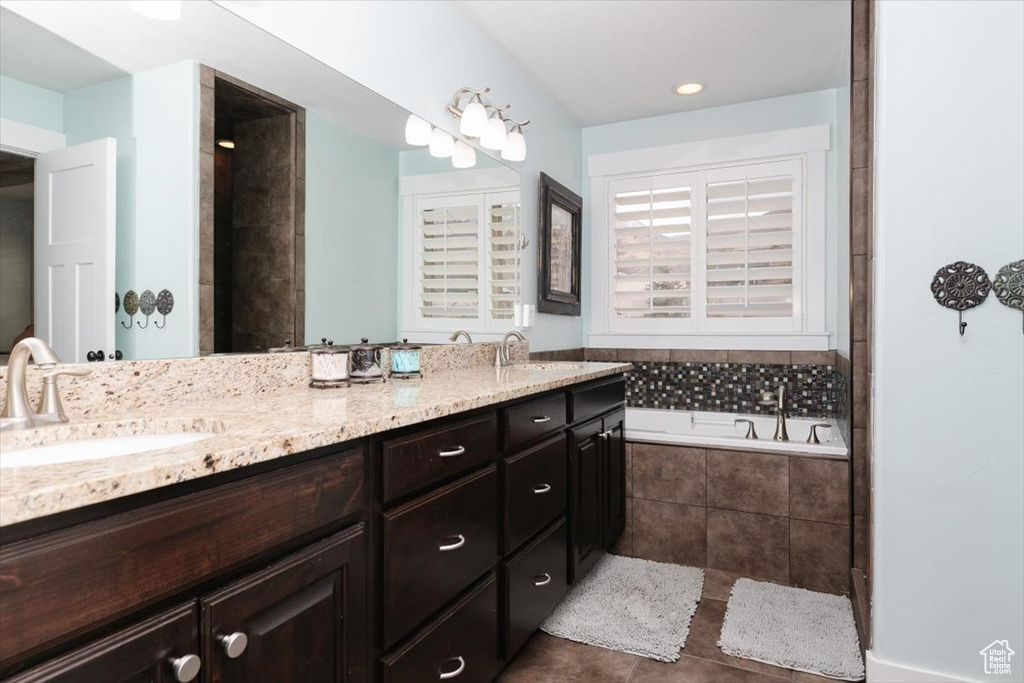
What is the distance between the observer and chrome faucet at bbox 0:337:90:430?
3.37 feet

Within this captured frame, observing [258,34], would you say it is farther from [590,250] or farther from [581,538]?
[590,250]

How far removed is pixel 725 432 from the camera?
3.57 metres

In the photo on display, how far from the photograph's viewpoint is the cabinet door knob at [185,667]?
31.5 inches

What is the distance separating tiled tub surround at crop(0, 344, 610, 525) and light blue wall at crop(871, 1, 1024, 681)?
1123 mm

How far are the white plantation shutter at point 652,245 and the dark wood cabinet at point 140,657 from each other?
339cm

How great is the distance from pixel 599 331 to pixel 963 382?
2406 mm

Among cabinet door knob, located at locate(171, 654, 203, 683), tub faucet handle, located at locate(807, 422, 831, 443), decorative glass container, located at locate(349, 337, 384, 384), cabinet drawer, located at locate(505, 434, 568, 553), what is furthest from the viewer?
tub faucet handle, located at locate(807, 422, 831, 443)

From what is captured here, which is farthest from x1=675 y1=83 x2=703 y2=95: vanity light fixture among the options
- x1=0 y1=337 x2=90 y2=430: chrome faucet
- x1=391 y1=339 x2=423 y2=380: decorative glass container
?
→ x1=0 y1=337 x2=90 y2=430: chrome faucet

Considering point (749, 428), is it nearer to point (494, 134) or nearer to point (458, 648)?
point (494, 134)

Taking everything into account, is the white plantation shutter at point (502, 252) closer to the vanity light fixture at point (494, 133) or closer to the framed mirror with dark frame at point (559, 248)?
the vanity light fixture at point (494, 133)

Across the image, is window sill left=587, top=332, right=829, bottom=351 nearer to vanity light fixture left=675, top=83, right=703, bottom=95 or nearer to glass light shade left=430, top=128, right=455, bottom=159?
vanity light fixture left=675, top=83, right=703, bottom=95

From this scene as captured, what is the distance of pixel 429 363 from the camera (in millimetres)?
2408

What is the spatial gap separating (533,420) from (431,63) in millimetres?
1545

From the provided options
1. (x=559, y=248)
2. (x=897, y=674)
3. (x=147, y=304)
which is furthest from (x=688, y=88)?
(x=147, y=304)
